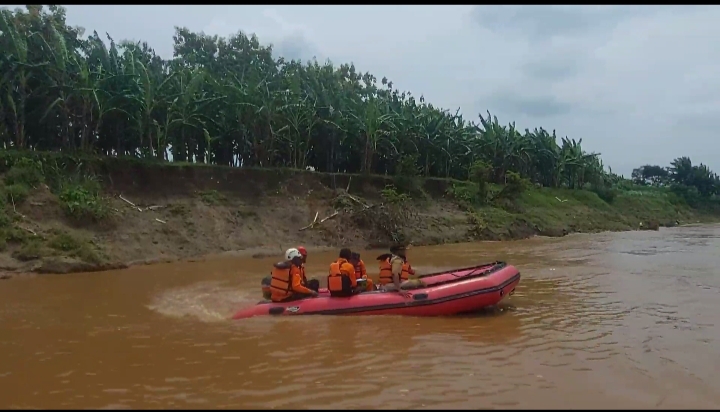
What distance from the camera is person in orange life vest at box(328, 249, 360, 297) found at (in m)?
9.59

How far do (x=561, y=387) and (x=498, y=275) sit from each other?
14.1ft

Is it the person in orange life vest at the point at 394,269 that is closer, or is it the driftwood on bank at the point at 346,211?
the person in orange life vest at the point at 394,269

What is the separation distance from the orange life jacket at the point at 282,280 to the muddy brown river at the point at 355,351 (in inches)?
28.5

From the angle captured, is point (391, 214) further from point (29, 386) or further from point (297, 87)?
point (29, 386)

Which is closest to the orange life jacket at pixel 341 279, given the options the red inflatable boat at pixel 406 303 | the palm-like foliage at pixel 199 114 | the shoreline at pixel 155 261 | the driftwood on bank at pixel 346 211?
the red inflatable boat at pixel 406 303

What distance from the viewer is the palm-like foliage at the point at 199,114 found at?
64.9 ft

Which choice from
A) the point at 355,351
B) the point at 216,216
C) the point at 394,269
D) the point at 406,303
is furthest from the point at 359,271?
the point at 216,216

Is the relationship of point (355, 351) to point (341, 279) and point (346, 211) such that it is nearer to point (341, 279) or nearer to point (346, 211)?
point (341, 279)

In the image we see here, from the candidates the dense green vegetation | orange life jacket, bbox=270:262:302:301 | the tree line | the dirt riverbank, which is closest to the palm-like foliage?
the dense green vegetation

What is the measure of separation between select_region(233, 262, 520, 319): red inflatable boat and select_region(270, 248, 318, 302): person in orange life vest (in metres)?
0.15

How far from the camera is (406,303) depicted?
9.54 meters

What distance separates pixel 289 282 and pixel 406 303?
197 centimetres

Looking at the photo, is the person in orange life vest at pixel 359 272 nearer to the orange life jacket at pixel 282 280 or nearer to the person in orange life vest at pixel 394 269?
the person in orange life vest at pixel 394 269

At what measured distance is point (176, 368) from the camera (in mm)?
6543
